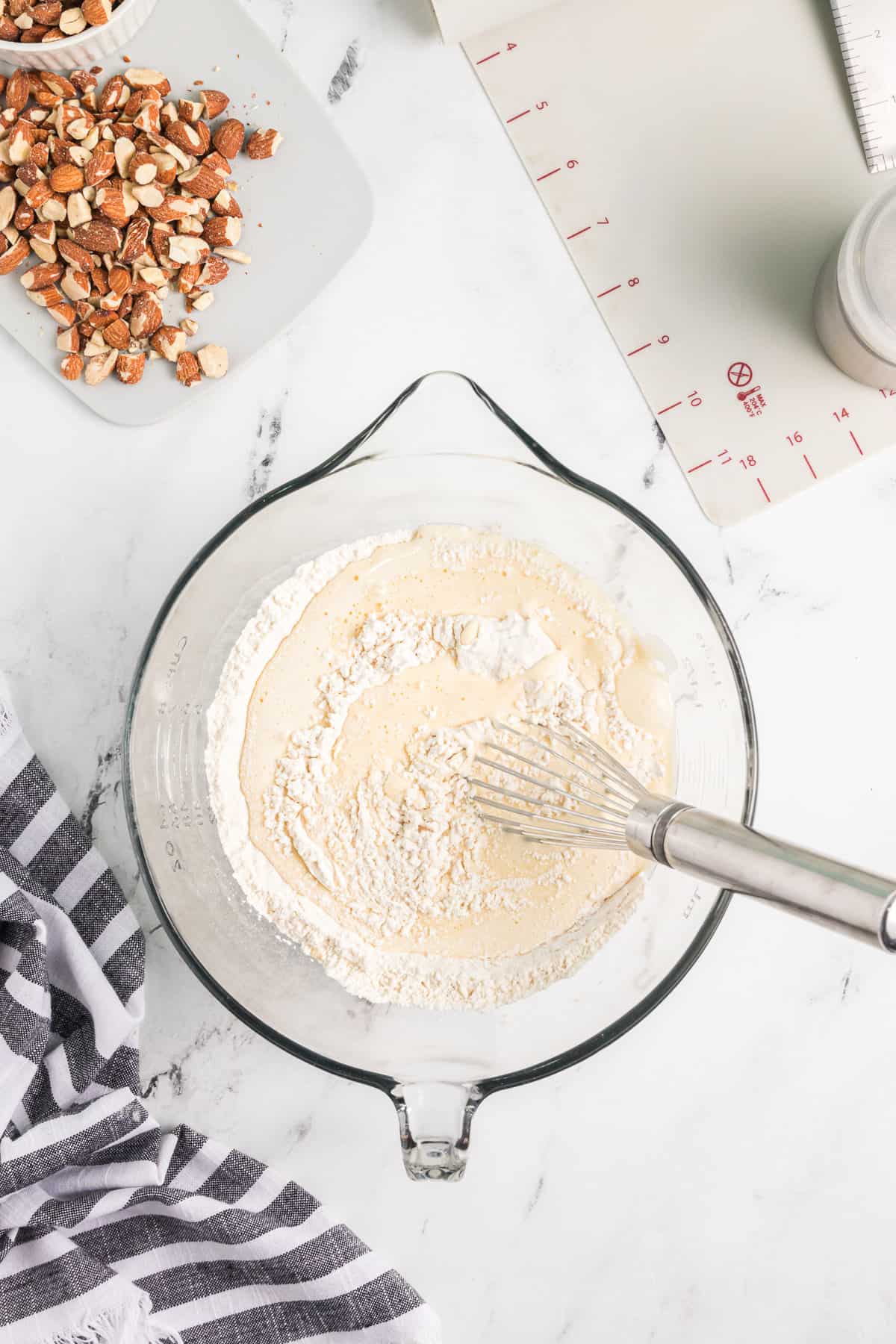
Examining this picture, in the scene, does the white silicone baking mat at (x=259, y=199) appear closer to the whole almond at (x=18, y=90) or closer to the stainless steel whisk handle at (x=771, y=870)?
the whole almond at (x=18, y=90)

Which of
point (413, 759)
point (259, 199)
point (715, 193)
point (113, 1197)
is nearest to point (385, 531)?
point (413, 759)

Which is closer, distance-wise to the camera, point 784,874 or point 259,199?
point 784,874

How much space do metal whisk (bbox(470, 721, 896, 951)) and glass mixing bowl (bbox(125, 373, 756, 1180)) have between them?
9cm

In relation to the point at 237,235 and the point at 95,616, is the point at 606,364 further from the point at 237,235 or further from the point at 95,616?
the point at 95,616

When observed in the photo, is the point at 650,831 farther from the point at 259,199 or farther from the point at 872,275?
the point at 259,199

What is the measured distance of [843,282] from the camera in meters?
0.82

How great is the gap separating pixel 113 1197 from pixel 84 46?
2.93ft

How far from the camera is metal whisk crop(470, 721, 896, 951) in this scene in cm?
46

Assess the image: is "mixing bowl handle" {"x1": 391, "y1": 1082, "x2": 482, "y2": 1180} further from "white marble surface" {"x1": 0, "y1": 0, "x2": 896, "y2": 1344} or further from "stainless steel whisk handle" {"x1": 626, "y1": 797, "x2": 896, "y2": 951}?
"stainless steel whisk handle" {"x1": 626, "y1": 797, "x2": 896, "y2": 951}

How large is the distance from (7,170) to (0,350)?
0.45ft

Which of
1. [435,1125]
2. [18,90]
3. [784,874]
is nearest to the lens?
[784,874]

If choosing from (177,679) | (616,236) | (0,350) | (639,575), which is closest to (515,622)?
(639,575)

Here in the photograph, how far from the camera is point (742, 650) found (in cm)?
89

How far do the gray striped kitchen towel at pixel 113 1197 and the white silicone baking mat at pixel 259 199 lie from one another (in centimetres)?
29
